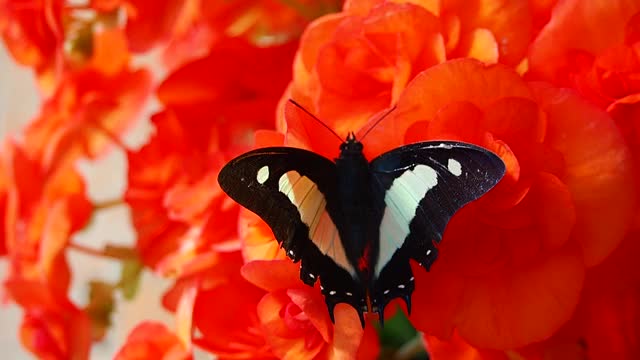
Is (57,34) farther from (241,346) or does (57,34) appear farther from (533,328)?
(533,328)

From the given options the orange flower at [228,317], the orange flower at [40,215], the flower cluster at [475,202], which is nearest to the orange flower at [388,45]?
the flower cluster at [475,202]

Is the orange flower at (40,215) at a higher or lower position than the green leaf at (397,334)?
higher

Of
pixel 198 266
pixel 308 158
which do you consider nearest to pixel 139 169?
pixel 198 266

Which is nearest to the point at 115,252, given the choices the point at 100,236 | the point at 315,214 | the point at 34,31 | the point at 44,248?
the point at 44,248

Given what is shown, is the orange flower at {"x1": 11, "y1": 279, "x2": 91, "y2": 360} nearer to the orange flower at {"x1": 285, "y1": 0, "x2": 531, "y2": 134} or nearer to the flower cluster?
the flower cluster

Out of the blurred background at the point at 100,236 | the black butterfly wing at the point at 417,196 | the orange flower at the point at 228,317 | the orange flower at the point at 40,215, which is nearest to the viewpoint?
the black butterfly wing at the point at 417,196

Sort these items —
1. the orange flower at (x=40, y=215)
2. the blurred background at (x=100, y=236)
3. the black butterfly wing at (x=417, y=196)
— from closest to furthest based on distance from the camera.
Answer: the black butterfly wing at (x=417, y=196) → the orange flower at (x=40, y=215) → the blurred background at (x=100, y=236)

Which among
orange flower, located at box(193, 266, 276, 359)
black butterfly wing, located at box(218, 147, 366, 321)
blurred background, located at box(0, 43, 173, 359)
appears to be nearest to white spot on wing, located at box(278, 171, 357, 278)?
black butterfly wing, located at box(218, 147, 366, 321)

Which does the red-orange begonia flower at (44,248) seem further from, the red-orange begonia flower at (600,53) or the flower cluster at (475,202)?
the red-orange begonia flower at (600,53)
